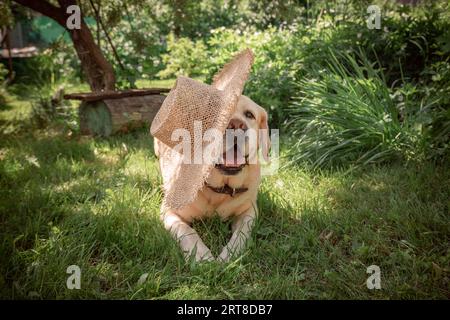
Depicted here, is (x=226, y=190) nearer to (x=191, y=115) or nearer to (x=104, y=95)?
(x=191, y=115)

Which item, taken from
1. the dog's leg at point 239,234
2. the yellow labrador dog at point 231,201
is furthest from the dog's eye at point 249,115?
the dog's leg at point 239,234

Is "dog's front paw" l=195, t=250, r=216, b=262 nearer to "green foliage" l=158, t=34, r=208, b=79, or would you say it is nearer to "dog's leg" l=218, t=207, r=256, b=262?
"dog's leg" l=218, t=207, r=256, b=262

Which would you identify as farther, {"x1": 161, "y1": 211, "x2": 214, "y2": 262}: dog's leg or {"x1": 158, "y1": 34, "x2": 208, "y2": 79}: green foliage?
{"x1": 158, "y1": 34, "x2": 208, "y2": 79}: green foliage

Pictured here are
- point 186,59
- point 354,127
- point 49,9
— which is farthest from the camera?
point 186,59

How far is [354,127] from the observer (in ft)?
11.3

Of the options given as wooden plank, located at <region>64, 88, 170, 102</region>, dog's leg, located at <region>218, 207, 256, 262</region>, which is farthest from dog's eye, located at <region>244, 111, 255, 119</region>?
wooden plank, located at <region>64, 88, 170, 102</region>

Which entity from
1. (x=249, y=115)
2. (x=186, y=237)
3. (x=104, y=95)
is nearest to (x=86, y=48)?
(x=104, y=95)

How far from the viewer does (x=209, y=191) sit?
2371 mm

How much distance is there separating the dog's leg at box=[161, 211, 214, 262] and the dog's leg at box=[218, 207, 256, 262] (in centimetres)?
8

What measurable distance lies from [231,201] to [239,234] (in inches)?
9.5

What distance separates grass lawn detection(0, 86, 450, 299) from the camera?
5.94ft

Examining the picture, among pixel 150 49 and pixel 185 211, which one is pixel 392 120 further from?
pixel 150 49

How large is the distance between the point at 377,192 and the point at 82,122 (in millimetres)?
3433
